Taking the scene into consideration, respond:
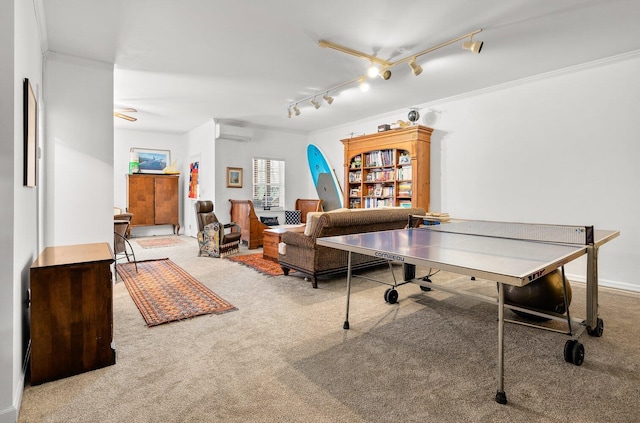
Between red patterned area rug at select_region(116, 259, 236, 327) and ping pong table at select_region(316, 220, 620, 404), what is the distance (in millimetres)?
1456

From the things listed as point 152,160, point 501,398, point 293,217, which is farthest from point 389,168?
point 152,160

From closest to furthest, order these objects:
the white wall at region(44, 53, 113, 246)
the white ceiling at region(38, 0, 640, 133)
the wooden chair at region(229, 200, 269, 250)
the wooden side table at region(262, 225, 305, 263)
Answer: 1. the white ceiling at region(38, 0, 640, 133)
2. the white wall at region(44, 53, 113, 246)
3. the wooden side table at region(262, 225, 305, 263)
4. the wooden chair at region(229, 200, 269, 250)

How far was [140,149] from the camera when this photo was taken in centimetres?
845

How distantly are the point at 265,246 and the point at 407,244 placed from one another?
→ 11.2ft

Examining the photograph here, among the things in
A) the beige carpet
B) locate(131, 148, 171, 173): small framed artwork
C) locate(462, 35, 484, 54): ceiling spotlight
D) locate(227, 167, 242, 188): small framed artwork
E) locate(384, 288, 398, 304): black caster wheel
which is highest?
locate(462, 35, 484, 54): ceiling spotlight

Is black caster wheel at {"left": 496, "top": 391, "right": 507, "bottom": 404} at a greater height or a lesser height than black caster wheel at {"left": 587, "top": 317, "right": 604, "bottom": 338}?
lesser

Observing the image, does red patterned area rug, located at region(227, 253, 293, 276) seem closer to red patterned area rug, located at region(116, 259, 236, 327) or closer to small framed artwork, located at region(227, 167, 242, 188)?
red patterned area rug, located at region(116, 259, 236, 327)

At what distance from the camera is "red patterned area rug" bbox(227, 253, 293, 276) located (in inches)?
183

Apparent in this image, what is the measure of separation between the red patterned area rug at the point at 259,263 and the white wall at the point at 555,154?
3047 millimetres

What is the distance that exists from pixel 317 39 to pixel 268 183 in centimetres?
517

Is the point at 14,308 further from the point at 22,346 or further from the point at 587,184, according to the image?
the point at 587,184

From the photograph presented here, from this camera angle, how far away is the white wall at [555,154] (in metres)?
3.85

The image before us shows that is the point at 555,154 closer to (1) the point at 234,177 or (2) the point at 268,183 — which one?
(2) the point at 268,183

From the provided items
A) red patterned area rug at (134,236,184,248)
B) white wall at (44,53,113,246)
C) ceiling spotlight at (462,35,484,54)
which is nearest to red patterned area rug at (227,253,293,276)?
white wall at (44,53,113,246)
